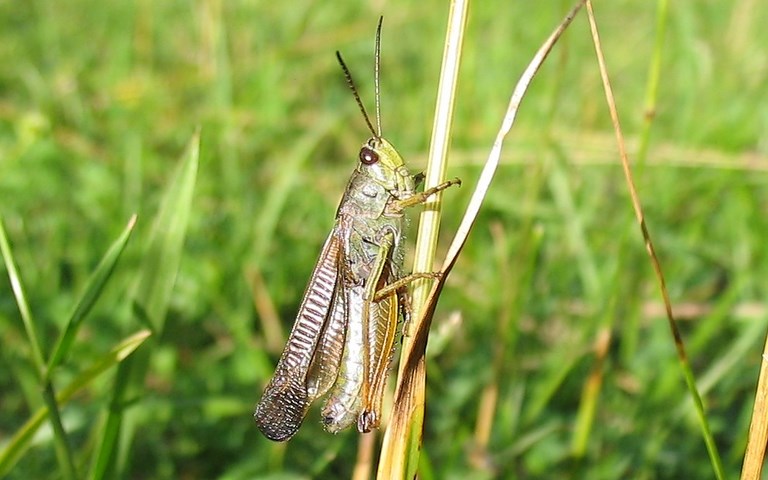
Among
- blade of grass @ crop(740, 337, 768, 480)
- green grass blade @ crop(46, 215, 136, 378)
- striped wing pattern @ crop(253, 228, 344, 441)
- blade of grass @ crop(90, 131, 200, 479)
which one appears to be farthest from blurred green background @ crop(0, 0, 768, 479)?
blade of grass @ crop(740, 337, 768, 480)

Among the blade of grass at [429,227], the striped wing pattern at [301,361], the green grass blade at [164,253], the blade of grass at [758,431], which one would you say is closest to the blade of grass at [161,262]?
the green grass blade at [164,253]

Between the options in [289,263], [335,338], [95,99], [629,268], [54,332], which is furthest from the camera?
[95,99]

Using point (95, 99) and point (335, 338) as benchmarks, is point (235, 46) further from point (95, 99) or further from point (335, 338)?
point (335, 338)

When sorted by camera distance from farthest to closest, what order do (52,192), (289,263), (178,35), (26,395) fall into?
(178,35) → (52,192) → (289,263) → (26,395)

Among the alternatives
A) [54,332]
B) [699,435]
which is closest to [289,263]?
[54,332]

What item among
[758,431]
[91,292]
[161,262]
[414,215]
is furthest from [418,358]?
[414,215]

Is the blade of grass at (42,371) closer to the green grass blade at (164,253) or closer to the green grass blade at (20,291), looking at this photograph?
the green grass blade at (20,291)

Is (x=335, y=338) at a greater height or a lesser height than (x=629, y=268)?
lesser
